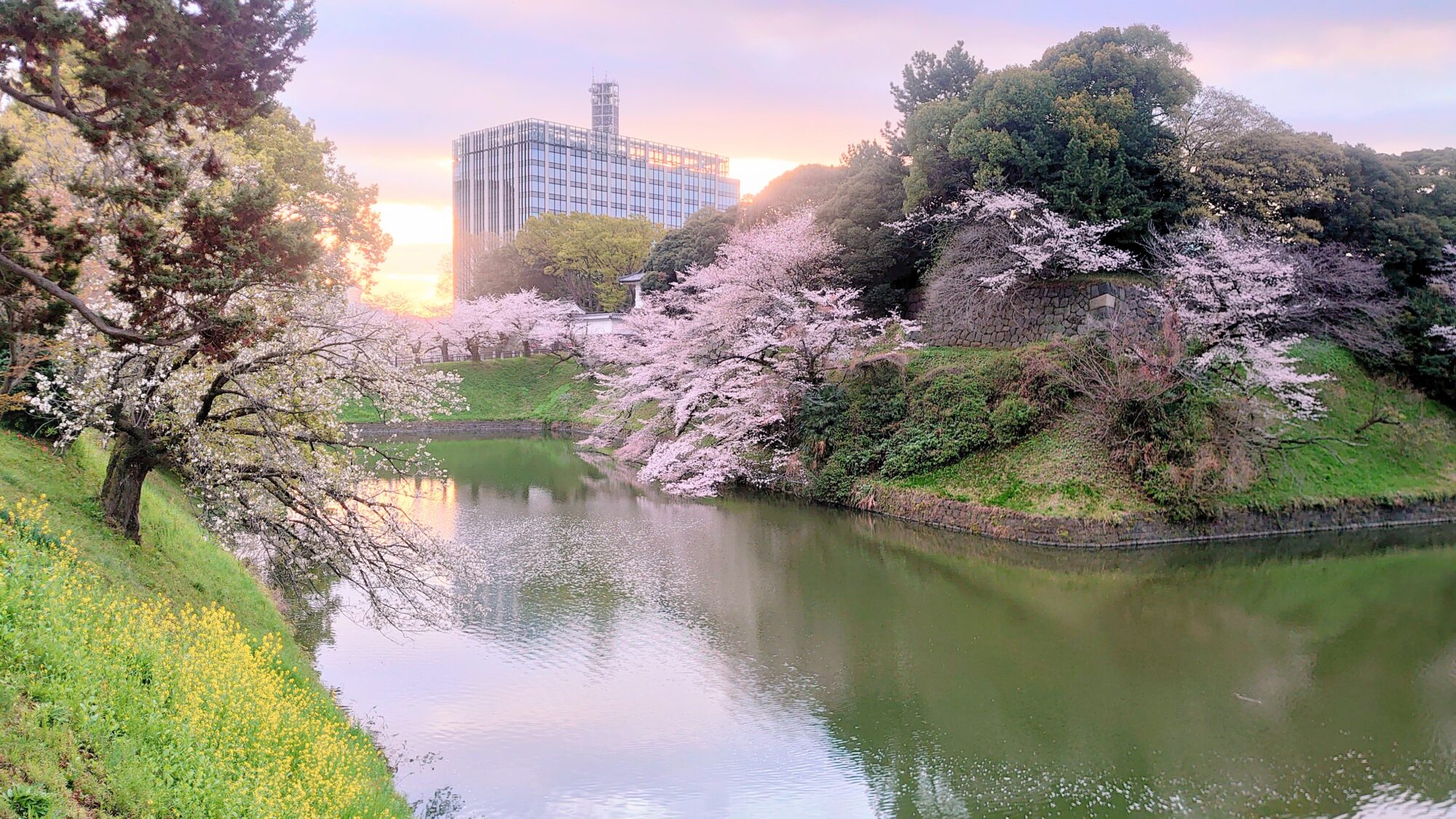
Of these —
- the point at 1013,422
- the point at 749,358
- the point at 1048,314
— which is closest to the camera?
the point at 1013,422

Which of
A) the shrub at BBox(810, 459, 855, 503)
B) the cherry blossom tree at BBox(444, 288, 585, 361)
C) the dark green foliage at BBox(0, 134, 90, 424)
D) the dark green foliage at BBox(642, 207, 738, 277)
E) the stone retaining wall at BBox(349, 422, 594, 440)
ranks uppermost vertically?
the dark green foliage at BBox(642, 207, 738, 277)

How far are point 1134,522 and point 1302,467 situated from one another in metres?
5.59

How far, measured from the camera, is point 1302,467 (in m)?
19.6

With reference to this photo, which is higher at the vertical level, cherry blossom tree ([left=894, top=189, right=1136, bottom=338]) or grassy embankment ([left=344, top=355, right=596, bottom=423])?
cherry blossom tree ([left=894, top=189, right=1136, bottom=338])

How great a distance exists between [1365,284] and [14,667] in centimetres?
2744

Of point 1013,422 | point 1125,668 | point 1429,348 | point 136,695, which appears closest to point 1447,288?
point 1429,348

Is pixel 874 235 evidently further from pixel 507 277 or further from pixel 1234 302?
pixel 507 277

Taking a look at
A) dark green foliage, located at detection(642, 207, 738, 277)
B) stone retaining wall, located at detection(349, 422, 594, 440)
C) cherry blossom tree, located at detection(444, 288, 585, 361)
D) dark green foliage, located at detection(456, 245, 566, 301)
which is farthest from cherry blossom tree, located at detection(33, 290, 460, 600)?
dark green foliage, located at detection(456, 245, 566, 301)

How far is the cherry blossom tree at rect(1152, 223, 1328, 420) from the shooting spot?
728 inches

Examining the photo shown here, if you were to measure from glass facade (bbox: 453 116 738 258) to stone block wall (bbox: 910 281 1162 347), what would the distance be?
232 ft

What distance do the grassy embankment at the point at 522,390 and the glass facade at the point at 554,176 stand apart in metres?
48.0

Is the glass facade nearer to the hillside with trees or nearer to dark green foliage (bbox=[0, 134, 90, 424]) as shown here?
the hillside with trees

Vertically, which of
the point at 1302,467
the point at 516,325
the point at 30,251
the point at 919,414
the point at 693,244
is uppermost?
the point at 693,244

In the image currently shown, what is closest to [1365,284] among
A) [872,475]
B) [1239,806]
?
[872,475]
